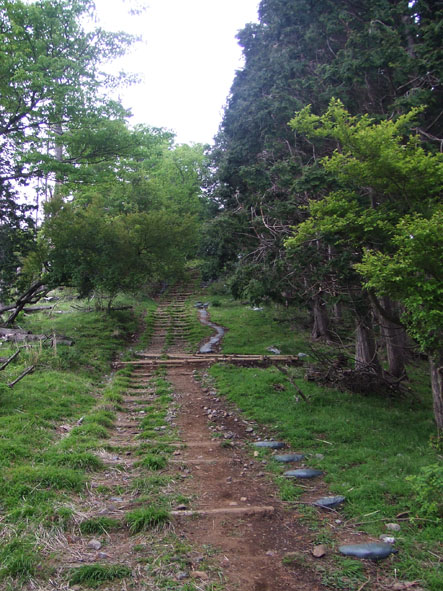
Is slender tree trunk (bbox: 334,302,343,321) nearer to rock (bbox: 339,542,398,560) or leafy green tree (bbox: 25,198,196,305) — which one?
leafy green tree (bbox: 25,198,196,305)

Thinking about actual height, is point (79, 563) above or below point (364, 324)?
below

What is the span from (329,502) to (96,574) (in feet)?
8.03

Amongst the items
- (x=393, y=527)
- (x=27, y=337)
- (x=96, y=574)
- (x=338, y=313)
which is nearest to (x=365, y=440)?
(x=393, y=527)

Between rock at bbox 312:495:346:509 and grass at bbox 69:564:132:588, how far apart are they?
2.14 meters

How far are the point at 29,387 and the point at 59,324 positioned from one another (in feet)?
25.6

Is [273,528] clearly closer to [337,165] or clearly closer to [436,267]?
[436,267]

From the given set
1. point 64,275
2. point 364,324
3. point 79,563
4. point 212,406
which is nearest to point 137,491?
point 79,563

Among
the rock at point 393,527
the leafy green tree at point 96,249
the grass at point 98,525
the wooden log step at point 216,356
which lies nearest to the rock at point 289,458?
the rock at point 393,527

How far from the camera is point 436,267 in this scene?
5.10m

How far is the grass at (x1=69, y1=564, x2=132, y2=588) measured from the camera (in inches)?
118

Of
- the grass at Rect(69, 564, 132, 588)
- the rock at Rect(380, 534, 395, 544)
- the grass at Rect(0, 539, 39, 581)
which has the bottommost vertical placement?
the rock at Rect(380, 534, 395, 544)

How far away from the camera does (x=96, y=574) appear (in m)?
3.06

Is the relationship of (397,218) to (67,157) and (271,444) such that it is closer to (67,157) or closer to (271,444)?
(271,444)

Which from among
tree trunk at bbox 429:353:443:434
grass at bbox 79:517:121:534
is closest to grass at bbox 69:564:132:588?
grass at bbox 79:517:121:534
